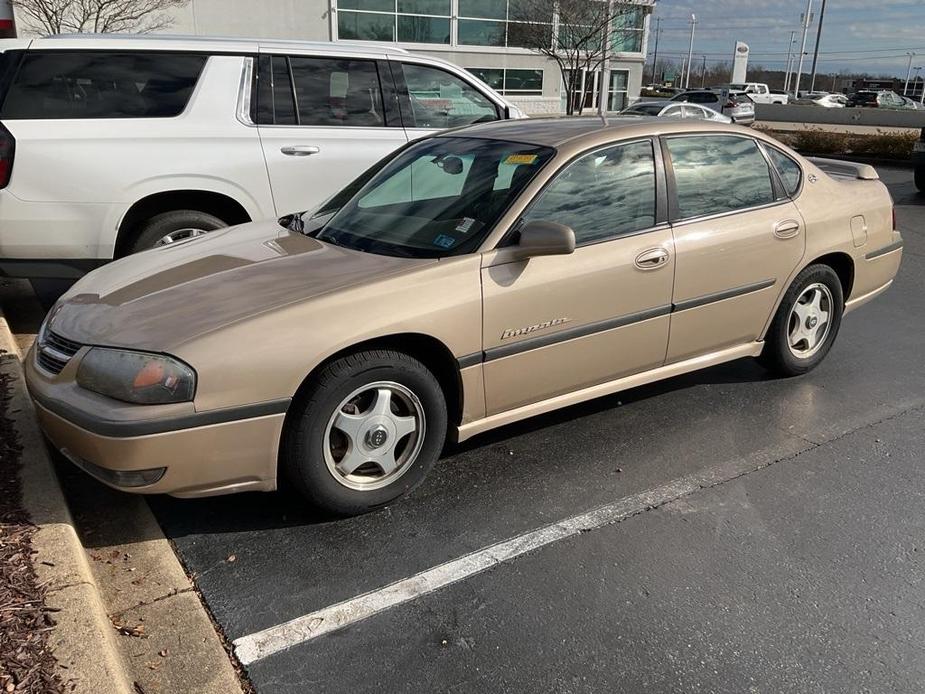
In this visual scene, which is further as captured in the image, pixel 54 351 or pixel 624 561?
pixel 54 351

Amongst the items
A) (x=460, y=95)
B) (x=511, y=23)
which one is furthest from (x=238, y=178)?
(x=511, y=23)

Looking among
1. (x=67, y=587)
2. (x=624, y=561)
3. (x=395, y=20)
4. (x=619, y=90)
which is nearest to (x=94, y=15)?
(x=395, y=20)

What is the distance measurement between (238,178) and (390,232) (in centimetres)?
238

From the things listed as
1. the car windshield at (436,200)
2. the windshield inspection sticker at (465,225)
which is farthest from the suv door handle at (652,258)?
the windshield inspection sticker at (465,225)

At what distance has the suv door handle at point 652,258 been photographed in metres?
3.88

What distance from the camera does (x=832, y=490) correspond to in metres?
3.66

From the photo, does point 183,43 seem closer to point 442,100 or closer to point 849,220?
point 442,100

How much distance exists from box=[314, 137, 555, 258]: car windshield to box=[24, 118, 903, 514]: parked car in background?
0.01 metres

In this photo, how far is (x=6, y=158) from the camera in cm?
502

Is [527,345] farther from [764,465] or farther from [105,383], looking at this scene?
[105,383]

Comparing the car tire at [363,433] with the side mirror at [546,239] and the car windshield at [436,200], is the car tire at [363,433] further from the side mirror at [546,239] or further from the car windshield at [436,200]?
the side mirror at [546,239]

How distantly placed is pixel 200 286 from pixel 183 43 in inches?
126

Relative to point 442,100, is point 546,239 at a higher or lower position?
lower

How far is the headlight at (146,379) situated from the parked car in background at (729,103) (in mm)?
27399
